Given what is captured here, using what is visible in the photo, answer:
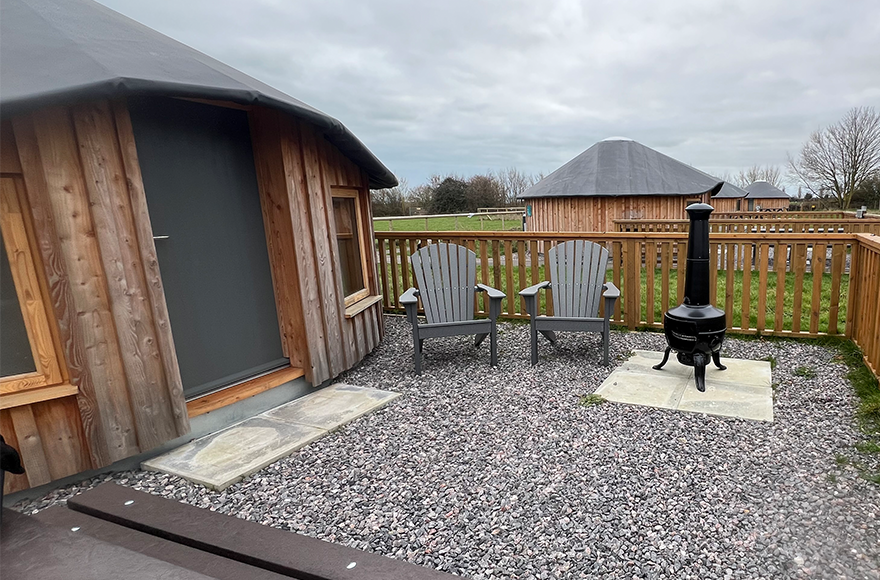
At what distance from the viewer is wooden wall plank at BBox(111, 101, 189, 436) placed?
2.48 metres

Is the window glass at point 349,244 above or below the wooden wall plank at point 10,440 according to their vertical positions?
above

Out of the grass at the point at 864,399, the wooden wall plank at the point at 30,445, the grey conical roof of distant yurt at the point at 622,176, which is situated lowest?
the grass at the point at 864,399

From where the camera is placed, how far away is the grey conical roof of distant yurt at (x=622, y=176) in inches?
470

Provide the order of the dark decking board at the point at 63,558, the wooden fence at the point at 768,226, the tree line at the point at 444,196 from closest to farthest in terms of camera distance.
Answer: the dark decking board at the point at 63,558
the wooden fence at the point at 768,226
the tree line at the point at 444,196

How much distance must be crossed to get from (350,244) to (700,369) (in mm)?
3108

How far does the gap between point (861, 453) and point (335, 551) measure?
8.85 ft

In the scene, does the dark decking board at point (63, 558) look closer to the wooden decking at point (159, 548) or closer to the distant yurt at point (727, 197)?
the wooden decking at point (159, 548)

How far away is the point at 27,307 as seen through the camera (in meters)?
2.32

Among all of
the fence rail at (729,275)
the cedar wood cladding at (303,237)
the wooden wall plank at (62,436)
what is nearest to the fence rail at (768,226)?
the fence rail at (729,275)

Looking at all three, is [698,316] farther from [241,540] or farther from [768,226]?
[768,226]

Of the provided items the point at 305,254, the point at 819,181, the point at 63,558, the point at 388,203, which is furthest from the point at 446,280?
the point at 819,181

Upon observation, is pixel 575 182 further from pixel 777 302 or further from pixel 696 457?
pixel 696 457

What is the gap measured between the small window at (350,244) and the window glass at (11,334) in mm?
2100

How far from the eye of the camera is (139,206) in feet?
8.38
